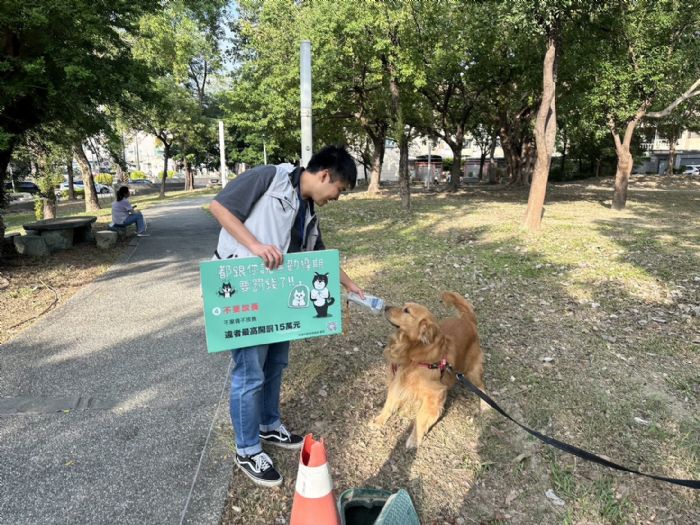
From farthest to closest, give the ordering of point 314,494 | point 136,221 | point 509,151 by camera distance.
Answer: point 509,151 → point 136,221 → point 314,494

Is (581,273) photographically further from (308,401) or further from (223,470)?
(223,470)

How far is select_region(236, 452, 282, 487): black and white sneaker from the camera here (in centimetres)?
255

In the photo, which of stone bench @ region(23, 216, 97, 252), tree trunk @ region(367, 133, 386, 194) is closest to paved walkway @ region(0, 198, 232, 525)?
stone bench @ region(23, 216, 97, 252)

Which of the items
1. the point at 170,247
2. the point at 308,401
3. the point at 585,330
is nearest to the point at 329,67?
the point at 170,247

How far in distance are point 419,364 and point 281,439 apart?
A: 1.03 meters

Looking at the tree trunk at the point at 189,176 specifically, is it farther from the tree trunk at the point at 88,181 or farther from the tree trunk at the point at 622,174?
the tree trunk at the point at 622,174

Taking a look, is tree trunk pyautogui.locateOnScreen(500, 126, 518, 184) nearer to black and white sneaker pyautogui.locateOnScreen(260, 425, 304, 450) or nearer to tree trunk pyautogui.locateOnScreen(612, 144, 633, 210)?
tree trunk pyautogui.locateOnScreen(612, 144, 633, 210)

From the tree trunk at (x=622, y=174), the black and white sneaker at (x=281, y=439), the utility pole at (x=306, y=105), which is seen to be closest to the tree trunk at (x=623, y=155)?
the tree trunk at (x=622, y=174)

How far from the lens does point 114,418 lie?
3197 millimetres

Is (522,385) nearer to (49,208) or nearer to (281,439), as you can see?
(281,439)

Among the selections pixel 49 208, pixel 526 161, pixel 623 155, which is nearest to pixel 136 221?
pixel 49 208

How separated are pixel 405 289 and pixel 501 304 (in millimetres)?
1311

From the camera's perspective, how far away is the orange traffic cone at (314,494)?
6.32ft

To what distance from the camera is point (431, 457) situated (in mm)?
2947
